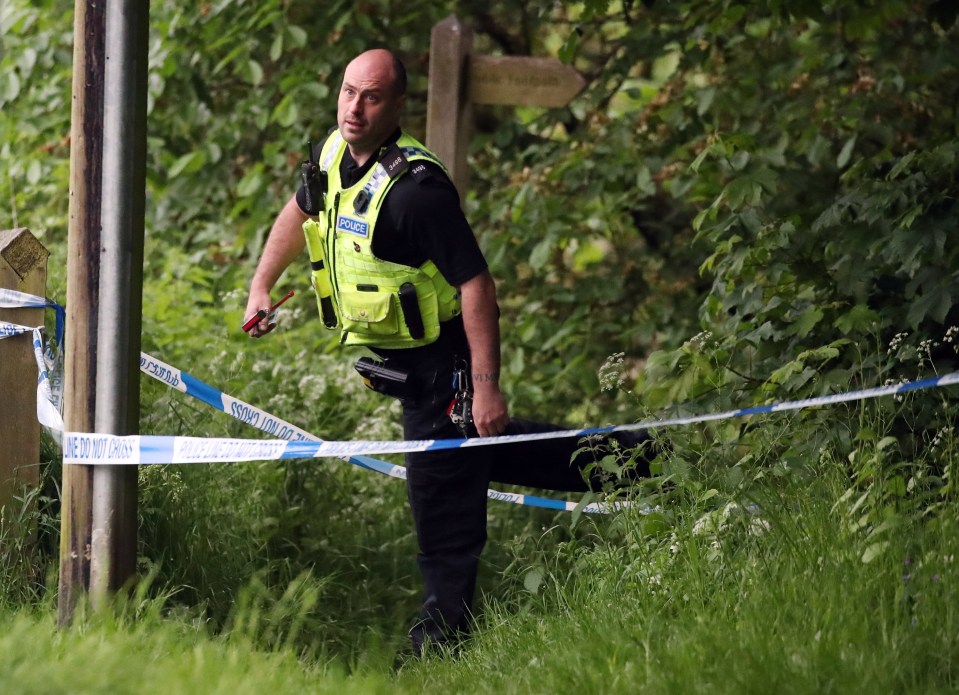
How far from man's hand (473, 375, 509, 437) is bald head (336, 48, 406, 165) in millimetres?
865

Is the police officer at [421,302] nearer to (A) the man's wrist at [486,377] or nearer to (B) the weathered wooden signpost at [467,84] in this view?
(A) the man's wrist at [486,377]

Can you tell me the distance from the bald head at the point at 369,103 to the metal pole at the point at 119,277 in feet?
2.20

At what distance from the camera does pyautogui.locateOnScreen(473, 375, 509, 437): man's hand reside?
4.02 meters

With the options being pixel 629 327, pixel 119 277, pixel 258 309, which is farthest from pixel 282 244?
pixel 629 327

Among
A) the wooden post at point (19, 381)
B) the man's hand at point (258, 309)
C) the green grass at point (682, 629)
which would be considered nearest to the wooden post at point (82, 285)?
the green grass at point (682, 629)

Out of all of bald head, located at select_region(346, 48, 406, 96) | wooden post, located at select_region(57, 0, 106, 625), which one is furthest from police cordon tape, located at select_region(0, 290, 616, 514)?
bald head, located at select_region(346, 48, 406, 96)

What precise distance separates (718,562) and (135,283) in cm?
193

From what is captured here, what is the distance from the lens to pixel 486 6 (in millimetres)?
7691

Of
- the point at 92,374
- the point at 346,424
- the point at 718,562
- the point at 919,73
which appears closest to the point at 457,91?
the point at 346,424

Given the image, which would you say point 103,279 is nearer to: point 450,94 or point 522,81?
point 450,94

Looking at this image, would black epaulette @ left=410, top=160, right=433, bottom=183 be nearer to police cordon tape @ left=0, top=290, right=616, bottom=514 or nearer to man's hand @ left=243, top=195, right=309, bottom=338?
man's hand @ left=243, top=195, right=309, bottom=338

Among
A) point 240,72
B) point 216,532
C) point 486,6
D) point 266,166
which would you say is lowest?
point 216,532

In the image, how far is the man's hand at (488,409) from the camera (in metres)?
4.02

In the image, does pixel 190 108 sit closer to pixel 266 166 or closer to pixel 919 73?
pixel 266 166
